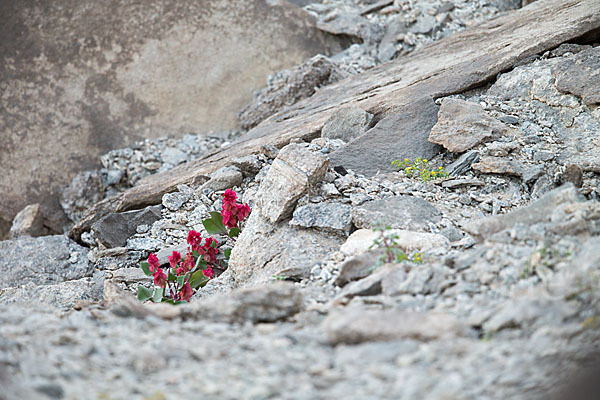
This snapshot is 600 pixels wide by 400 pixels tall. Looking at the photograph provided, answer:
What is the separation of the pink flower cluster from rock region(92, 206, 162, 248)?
1125 mm

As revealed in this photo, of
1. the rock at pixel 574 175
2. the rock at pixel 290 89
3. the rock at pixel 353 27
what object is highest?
the rock at pixel 353 27

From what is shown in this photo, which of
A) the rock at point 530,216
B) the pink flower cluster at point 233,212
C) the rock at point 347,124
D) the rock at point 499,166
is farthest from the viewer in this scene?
the rock at point 347,124

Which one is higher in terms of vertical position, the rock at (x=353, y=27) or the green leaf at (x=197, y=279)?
the rock at (x=353, y=27)

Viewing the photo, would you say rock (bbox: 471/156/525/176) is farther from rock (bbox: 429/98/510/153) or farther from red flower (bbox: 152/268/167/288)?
red flower (bbox: 152/268/167/288)

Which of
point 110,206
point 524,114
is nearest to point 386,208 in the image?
point 524,114

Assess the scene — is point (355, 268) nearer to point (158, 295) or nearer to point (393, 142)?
point (158, 295)

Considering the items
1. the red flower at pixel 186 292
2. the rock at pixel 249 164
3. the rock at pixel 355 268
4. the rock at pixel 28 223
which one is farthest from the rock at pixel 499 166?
the rock at pixel 28 223

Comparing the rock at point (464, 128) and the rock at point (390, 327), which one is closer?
the rock at point (390, 327)

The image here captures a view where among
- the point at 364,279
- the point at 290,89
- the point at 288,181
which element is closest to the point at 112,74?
the point at 290,89

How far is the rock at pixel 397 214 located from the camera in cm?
362

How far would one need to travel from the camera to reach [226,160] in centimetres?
535

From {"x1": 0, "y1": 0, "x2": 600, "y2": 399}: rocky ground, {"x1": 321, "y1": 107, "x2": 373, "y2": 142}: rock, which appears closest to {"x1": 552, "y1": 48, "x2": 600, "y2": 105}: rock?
{"x1": 0, "y1": 0, "x2": 600, "y2": 399}: rocky ground

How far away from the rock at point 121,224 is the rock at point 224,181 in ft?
1.70

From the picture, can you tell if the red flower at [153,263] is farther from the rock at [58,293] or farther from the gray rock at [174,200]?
the gray rock at [174,200]
